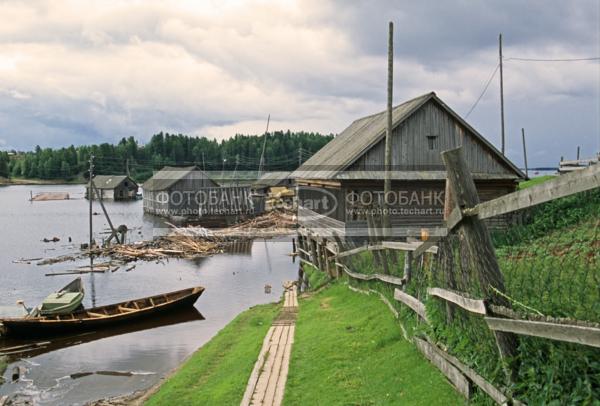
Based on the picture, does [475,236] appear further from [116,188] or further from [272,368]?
[116,188]

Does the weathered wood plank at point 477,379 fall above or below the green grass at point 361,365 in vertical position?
above

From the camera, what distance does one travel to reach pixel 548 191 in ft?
17.0

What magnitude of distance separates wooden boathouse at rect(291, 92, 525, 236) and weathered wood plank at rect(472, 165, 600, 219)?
64.7 ft

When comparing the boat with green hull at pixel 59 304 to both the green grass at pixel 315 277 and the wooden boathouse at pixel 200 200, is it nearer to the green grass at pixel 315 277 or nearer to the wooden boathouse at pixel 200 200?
the green grass at pixel 315 277

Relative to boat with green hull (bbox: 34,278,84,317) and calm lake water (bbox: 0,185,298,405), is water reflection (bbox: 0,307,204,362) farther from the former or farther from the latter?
boat with green hull (bbox: 34,278,84,317)

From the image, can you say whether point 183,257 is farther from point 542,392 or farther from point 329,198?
point 542,392

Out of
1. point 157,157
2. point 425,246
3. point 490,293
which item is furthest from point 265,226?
point 157,157

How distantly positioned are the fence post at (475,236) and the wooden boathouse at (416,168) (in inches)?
743

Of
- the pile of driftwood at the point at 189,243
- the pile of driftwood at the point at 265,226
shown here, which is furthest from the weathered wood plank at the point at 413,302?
the pile of driftwood at the point at 265,226

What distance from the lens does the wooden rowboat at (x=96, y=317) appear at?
80.6ft

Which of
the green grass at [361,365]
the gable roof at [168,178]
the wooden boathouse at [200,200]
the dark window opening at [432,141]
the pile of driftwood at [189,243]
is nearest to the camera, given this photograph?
the green grass at [361,365]

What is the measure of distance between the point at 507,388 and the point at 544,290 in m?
1.18

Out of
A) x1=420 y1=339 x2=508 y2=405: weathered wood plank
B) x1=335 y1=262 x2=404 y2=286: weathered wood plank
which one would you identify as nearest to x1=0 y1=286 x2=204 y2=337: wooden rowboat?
x1=335 y1=262 x2=404 y2=286: weathered wood plank

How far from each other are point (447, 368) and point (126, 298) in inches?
1115
